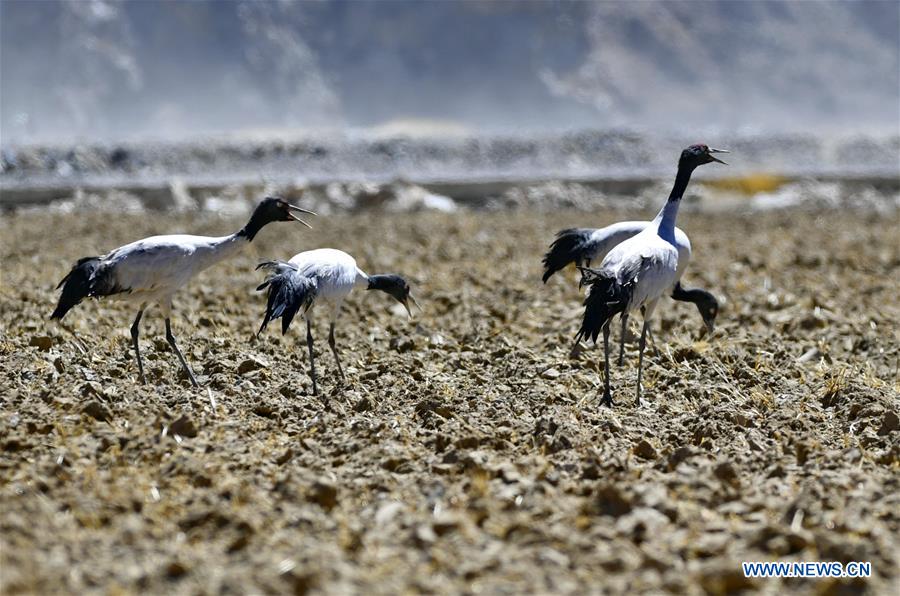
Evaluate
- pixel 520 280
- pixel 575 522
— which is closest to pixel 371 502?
pixel 575 522

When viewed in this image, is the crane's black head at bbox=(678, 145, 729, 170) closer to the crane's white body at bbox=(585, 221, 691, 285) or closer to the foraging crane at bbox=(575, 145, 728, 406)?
the foraging crane at bbox=(575, 145, 728, 406)

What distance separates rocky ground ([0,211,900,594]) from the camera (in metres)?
4.89

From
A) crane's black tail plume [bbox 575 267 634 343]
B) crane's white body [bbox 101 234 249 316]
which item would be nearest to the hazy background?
crane's white body [bbox 101 234 249 316]

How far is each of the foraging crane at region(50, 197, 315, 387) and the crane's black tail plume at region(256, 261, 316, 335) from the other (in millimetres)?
475

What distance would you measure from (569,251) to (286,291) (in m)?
3.35

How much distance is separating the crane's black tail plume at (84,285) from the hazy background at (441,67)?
3580 inches

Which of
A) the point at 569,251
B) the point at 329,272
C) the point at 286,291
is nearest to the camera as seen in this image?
the point at 286,291

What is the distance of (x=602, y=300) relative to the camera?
821cm

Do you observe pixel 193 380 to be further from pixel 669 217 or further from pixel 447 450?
pixel 669 217

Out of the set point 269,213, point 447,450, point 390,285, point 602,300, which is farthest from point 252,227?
point 447,450

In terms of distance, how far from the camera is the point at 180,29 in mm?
107000

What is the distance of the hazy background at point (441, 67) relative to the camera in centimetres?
10456

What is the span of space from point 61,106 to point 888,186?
86.1 meters

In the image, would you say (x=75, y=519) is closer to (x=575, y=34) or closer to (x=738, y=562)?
(x=738, y=562)
